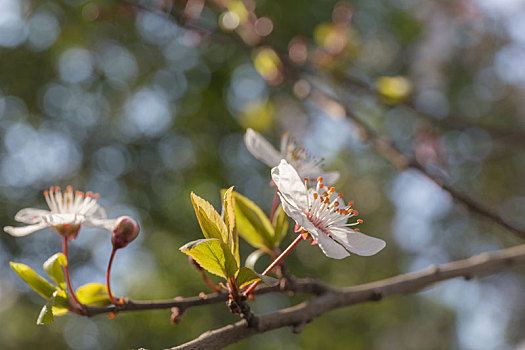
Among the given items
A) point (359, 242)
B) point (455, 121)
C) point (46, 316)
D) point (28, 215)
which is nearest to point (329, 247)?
point (359, 242)

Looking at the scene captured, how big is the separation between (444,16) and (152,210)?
6.95 ft

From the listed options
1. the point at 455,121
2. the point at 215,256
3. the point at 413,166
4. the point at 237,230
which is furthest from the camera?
the point at 455,121

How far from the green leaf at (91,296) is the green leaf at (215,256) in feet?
0.59

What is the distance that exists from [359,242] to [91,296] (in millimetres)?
304

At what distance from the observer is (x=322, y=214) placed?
55cm

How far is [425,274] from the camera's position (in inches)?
28.1

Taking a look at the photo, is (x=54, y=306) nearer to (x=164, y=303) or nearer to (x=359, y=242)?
(x=164, y=303)

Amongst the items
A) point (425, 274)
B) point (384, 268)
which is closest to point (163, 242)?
point (384, 268)

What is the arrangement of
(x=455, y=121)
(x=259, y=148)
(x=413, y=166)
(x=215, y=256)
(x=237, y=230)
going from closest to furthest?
(x=215, y=256)
(x=237, y=230)
(x=259, y=148)
(x=413, y=166)
(x=455, y=121)

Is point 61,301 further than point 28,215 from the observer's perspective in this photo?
No

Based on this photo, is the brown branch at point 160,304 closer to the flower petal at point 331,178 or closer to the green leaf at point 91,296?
the green leaf at point 91,296

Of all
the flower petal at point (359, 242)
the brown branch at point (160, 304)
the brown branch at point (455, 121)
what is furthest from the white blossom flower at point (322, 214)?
the brown branch at point (455, 121)

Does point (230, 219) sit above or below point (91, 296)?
above

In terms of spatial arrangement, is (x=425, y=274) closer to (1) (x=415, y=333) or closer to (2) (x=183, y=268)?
(2) (x=183, y=268)
